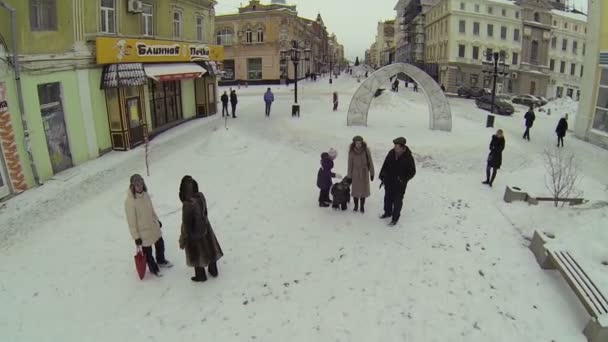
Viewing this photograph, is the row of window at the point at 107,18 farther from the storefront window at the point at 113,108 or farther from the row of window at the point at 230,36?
the row of window at the point at 230,36

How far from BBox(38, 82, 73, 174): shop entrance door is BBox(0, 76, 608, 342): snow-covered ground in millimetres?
496

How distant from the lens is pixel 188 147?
592 inches

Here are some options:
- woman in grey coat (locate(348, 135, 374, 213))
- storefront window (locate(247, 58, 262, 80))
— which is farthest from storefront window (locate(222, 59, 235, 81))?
woman in grey coat (locate(348, 135, 374, 213))

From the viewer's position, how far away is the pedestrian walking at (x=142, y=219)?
18.9ft

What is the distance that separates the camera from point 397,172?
25.3 ft

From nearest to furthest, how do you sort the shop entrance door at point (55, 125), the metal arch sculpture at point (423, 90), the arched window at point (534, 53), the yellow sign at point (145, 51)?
the shop entrance door at point (55, 125) < the yellow sign at point (145, 51) < the metal arch sculpture at point (423, 90) < the arched window at point (534, 53)

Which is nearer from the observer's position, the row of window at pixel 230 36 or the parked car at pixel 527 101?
the parked car at pixel 527 101

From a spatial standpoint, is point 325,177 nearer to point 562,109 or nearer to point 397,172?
point 397,172

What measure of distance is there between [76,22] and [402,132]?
1266 cm

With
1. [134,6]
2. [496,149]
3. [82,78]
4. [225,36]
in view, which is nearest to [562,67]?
[225,36]

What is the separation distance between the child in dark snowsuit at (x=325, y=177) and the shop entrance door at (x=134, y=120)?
8953 mm

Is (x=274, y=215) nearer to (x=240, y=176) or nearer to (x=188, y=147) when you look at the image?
(x=240, y=176)

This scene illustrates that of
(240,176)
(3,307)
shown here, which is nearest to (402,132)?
(240,176)

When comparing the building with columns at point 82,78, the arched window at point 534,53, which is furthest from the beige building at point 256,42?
the arched window at point 534,53
